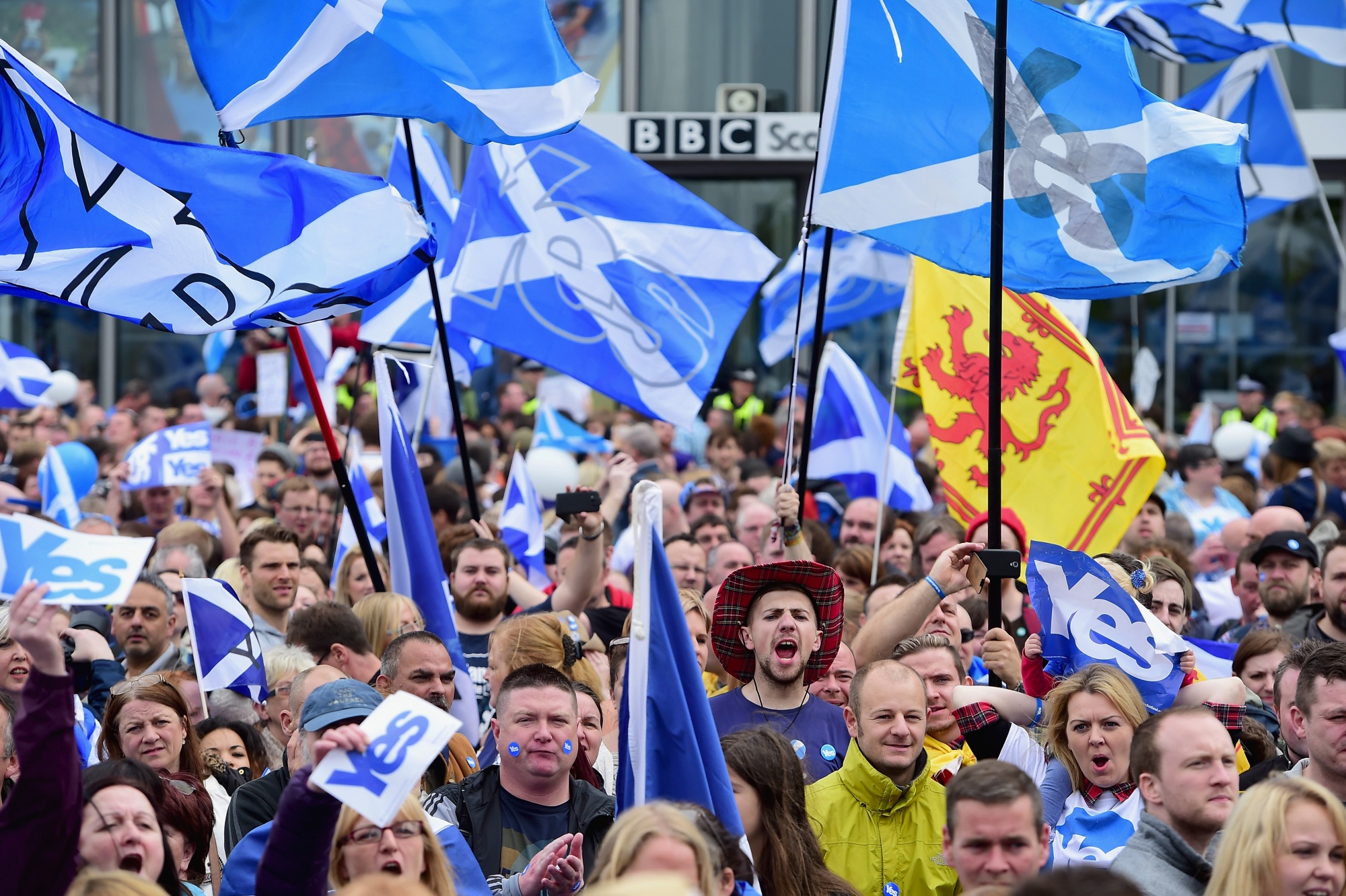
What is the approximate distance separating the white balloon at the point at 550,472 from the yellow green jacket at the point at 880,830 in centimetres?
647

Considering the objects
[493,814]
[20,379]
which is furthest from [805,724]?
[20,379]

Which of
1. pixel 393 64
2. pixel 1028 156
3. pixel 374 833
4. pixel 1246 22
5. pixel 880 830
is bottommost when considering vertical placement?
pixel 880 830

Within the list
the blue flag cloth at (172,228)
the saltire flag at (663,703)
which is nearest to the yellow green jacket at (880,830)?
the saltire flag at (663,703)

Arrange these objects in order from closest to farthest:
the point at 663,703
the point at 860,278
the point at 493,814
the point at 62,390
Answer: the point at 663,703
the point at 493,814
the point at 860,278
the point at 62,390

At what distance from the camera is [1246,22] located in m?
10.2

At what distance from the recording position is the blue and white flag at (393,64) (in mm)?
7066

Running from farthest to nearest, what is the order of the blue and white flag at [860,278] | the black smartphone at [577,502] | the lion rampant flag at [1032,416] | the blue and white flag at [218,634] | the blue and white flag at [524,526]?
the blue and white flag at [860,278]
the blue and white flag at [524,526]
the lion rampant flag at [1032,416]
the black smartphone at [577,502]
the blue and white flag at [218,634]

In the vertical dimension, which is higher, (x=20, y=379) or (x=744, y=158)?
(x=744, y=158)

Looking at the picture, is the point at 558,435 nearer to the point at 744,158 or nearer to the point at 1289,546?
the point at 1289,546

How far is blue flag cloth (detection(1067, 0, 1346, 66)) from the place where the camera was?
1021 cm

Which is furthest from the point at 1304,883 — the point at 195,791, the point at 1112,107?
the point at 1112,107

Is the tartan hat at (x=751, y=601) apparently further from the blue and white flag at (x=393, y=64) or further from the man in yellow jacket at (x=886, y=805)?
the blue and white flag at (x=393, y=64)

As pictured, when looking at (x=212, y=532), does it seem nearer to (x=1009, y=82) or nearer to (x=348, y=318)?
(x=1009, y=82)

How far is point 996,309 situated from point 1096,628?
1.23m
